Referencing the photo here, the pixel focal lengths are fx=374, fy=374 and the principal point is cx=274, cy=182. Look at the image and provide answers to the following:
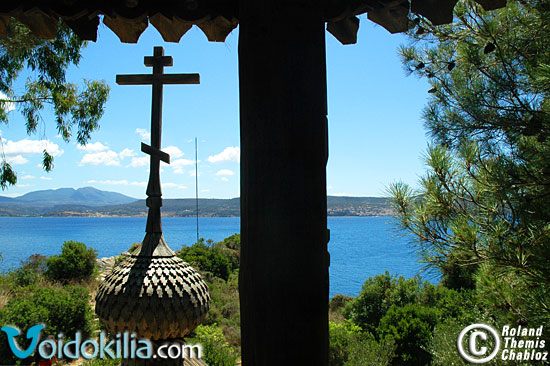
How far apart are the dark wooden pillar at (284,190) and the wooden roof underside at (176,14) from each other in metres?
0.31

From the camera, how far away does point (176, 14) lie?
4.75 ft

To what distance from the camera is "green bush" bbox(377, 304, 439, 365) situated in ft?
16.4

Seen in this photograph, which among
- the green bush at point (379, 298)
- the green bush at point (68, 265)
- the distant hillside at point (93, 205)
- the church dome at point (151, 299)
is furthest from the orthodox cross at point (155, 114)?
the distant hillside at point (93, 205)

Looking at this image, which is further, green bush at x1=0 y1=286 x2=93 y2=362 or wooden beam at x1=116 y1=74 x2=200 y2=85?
green bush at x1=0 y1=286 x2=93 y2=362

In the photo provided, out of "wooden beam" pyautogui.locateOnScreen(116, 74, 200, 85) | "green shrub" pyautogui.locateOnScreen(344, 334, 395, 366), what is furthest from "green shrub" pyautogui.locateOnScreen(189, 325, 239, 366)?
"wooden beam" pyautogui.locateOnScreen(116, 74, 200, 85)

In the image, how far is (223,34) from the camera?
5.19 ft

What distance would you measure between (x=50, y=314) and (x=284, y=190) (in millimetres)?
5769

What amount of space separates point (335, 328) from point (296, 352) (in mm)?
4994

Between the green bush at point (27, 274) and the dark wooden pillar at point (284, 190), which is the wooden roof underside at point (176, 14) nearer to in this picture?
the dark wooden pillar at point (284, 190)

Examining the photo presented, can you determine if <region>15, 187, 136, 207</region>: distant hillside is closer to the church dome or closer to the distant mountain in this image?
the distant mountain

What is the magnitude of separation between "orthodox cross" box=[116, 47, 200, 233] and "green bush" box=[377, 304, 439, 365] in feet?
11.6

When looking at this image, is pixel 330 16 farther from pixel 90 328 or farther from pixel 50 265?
pixel 50 265

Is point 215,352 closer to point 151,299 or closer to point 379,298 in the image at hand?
point 151,299

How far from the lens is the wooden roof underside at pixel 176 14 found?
1.32 metres
